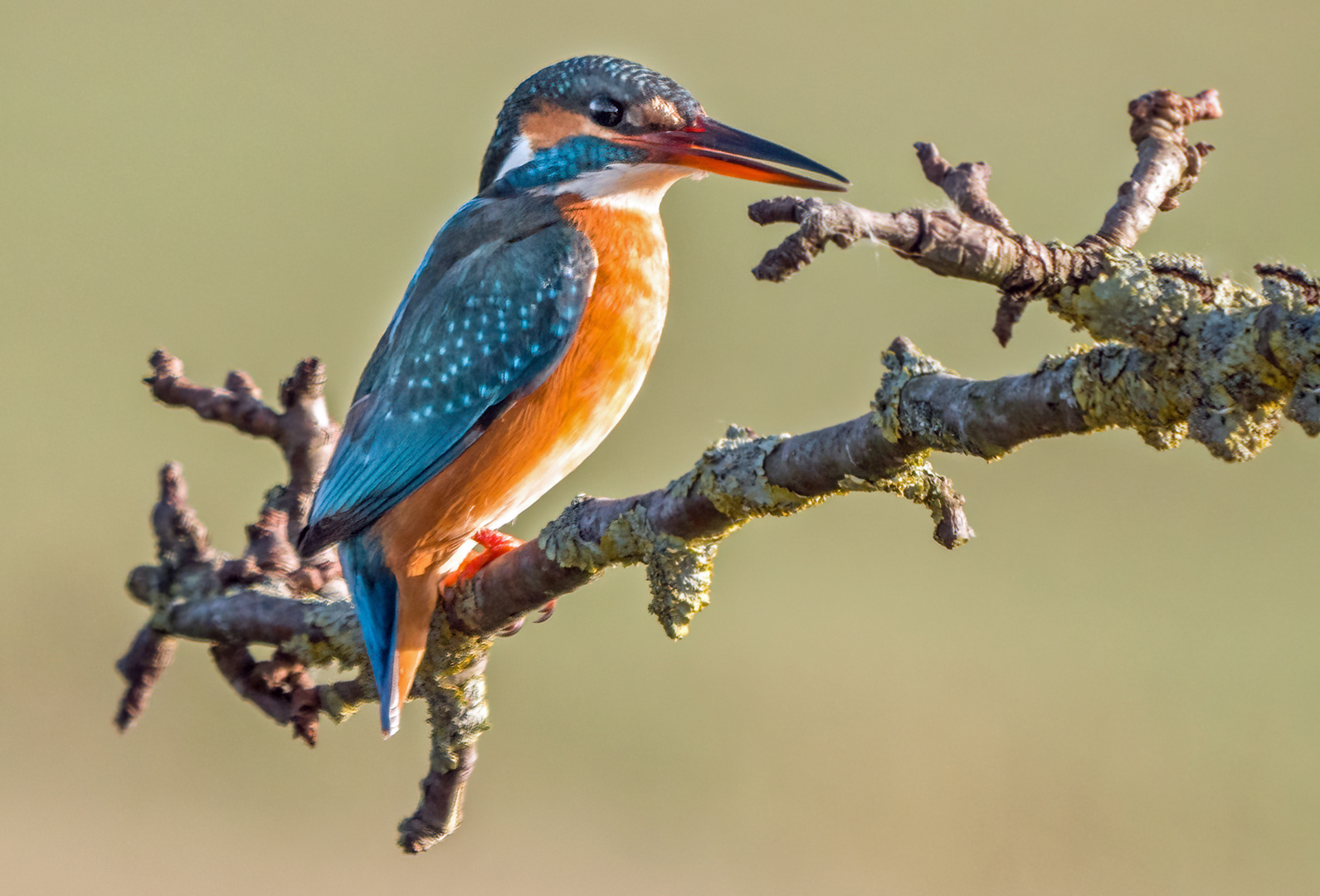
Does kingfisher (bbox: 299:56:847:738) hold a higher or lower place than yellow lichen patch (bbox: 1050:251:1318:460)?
higher

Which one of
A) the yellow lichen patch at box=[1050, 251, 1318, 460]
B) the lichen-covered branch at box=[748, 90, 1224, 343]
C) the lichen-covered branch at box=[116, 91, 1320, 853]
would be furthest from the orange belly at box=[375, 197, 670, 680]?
the yellow lichen patch at box=[1050, 251, 1318, 460]

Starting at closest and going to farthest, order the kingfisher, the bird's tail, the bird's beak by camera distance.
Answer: the bird's beak, the bird's tail, the kingfisher

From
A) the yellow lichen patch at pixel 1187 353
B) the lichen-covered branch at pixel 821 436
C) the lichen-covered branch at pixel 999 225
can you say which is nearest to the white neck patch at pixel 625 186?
the lichen-covered branch at pixel 821 436

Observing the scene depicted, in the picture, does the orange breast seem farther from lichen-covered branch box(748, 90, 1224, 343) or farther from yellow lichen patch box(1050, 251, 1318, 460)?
yellow lichen patch box(1050, 251, 1318, 460)

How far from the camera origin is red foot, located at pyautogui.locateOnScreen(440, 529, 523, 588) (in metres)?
2.25

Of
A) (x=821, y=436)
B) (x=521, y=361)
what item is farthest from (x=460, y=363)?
(x=821, y=436)

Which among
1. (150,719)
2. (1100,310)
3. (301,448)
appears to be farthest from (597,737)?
(1100,310)

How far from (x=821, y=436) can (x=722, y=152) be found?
787mm

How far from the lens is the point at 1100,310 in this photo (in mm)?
1141

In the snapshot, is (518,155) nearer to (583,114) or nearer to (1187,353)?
(583,114)

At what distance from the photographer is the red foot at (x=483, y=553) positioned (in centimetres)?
225

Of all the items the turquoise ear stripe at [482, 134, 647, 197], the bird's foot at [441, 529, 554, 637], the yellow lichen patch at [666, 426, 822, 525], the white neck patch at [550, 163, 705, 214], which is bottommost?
the yellow lichen patch at [666, 426, 822, 525]

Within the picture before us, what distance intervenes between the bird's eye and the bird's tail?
0.85m

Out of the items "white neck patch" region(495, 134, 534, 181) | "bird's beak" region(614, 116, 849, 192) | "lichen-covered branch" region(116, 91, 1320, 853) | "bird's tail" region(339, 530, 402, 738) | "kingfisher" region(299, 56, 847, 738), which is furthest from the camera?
"white neck patch" region(495, 134, 534, 181)
